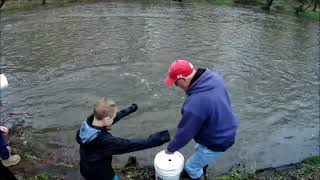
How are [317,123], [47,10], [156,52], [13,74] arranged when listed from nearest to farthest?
[317,123]
[13,74]
[156,52]
[47,10]

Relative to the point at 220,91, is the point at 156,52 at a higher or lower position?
lower

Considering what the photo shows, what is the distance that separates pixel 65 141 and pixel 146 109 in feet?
8.81

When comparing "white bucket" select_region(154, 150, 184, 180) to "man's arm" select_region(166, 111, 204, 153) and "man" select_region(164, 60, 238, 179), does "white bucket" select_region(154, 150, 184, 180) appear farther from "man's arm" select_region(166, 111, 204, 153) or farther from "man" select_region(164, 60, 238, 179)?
"man's arm" select_region(166, 111, 204, 153)

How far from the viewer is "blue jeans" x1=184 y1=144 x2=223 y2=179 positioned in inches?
217

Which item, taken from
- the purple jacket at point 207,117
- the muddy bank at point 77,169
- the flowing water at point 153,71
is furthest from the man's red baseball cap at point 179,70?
the flowing water at point 153,71

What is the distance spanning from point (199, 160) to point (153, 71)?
8869 millimetres

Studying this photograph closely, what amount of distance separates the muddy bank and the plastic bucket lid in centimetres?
141

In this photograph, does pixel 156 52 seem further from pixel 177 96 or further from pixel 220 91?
pixel 220 91

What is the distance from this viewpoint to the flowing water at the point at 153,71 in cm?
1022

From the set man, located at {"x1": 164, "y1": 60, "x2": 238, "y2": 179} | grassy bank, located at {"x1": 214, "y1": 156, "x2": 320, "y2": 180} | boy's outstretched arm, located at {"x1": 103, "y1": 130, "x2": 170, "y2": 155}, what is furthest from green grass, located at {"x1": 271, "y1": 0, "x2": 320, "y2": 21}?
boy's outstretched arm, located at {"x1": 103, "y1": 130, "x2": 170, "y2": 155}

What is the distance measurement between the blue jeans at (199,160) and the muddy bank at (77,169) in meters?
1.06

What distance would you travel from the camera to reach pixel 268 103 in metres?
12.3

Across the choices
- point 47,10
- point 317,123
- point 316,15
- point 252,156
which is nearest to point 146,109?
point 252,156

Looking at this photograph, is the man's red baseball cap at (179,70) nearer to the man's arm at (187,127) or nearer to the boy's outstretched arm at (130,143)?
the man's arm at (187,127)
